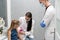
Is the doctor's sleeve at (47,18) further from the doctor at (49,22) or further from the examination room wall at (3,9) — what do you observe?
the examination room wall at (3,9)

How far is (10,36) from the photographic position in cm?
272

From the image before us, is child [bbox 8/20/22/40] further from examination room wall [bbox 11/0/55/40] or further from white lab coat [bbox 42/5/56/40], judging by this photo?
examination room wall [bbox 11/0/55/40]

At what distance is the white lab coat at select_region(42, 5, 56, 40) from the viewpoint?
117 inches

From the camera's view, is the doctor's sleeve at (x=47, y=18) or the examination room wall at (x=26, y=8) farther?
the examination room wall at (x=26, y=8)

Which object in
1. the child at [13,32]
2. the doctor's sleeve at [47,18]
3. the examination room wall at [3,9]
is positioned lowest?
the child at [13,32]

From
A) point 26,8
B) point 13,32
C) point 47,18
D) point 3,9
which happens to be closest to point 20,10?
point 26,8

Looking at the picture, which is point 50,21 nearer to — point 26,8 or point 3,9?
point 26,8

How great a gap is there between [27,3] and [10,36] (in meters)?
1.24

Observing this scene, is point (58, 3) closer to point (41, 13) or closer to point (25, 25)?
point (25, 25)

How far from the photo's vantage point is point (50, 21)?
3.04 metres

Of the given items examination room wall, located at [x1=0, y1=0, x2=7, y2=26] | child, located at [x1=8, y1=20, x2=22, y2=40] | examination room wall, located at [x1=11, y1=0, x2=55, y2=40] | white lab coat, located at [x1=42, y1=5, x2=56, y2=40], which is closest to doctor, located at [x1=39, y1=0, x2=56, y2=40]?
white lab coat, located at [x1=42, y1=5, x2=56, y2=40]

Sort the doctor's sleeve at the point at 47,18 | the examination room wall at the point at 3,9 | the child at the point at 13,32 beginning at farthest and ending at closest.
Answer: the examination room wall at the point at 3,9
the doctor's sleeve at the point at 47,18
the child at the point at 13,32

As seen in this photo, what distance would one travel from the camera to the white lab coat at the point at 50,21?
2.96m

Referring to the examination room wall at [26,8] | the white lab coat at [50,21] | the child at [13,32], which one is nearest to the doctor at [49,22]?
the white lab coat at [50,21]
